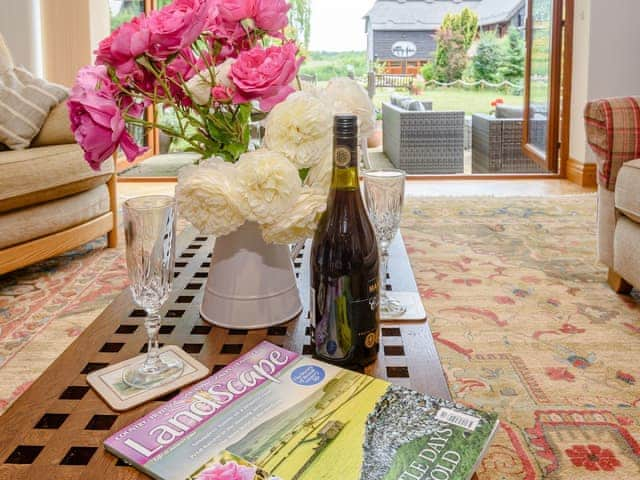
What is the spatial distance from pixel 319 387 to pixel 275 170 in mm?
278

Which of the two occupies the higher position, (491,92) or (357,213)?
(491,92)

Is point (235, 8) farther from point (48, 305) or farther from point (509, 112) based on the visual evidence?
point (509, 112)

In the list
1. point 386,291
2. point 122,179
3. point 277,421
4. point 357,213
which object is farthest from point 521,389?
point 122,179

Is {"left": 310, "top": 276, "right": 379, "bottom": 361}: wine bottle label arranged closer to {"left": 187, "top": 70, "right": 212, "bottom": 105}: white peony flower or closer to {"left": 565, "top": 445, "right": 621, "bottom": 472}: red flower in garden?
{"left": 187, "top": 70, "right": 212, "bottom": 105}: white peony flower

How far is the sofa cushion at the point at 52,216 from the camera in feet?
7.36

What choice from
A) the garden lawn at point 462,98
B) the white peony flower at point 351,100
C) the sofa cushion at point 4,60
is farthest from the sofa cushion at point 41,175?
the garden lawn at point 462,98

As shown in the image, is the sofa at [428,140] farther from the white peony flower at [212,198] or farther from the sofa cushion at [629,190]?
the white peony flower at [212,198]

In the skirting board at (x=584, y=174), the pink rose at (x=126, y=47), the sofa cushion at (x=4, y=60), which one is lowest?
the skirting board at (x=584, y=174)

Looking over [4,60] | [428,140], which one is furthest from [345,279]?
[428,140]

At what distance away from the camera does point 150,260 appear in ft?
2.58

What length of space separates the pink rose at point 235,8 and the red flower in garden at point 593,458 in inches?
39.8

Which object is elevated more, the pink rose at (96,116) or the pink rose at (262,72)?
the pink rose at (262,72)

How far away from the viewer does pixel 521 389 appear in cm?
156

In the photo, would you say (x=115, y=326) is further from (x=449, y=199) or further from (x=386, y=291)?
(x=449, y=199)
